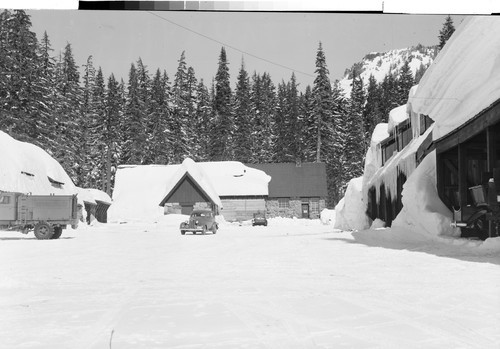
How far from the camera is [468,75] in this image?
38.5 ft

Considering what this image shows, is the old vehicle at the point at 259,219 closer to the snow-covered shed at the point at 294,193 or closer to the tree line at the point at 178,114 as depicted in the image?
the snow-covered shed at the point at 294,193

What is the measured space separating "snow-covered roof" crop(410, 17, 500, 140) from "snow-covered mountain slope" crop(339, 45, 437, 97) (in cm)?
275

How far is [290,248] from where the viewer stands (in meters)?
13.8

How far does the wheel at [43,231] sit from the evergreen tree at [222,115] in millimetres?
11731

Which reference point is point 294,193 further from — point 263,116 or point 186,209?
point 186,209

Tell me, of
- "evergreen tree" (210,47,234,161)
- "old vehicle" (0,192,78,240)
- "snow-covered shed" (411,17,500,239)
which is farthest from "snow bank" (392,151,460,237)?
"old vehicle" (0,192,78,240)

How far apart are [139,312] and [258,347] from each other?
5.69 ft

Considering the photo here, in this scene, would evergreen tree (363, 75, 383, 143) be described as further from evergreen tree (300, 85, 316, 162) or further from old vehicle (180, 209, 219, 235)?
old vehicle (180, 209, 219, 235)

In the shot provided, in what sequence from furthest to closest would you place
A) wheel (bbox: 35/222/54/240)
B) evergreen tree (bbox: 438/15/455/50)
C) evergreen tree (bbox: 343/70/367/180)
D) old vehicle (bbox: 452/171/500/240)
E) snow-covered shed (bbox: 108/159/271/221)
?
1. snow-covered shed (bbox: 108/159/271/221)
2. wheel (bbox: 35/222/54/240)
3. old vehicle (bbox: 452/171/500/240)
4. evergreen tree (bbox: 343/70/367/180)
5. evergreen tree (bbox: 438/15/455/50)

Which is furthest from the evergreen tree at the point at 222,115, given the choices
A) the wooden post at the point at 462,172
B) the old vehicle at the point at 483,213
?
the wooden post at the point at 462,172

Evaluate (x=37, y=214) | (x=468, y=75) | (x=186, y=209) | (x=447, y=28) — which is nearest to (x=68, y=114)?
(x=447, y=28)

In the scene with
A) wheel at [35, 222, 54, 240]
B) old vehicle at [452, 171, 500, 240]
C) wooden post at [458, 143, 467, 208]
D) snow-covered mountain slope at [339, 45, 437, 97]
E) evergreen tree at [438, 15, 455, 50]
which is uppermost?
evergreen tree at [438, 15, 455, 50]

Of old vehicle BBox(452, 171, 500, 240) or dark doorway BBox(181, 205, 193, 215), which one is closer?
old vehicle BBox(452, 171, 500, 240)

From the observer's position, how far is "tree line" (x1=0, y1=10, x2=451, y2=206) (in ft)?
24.0
